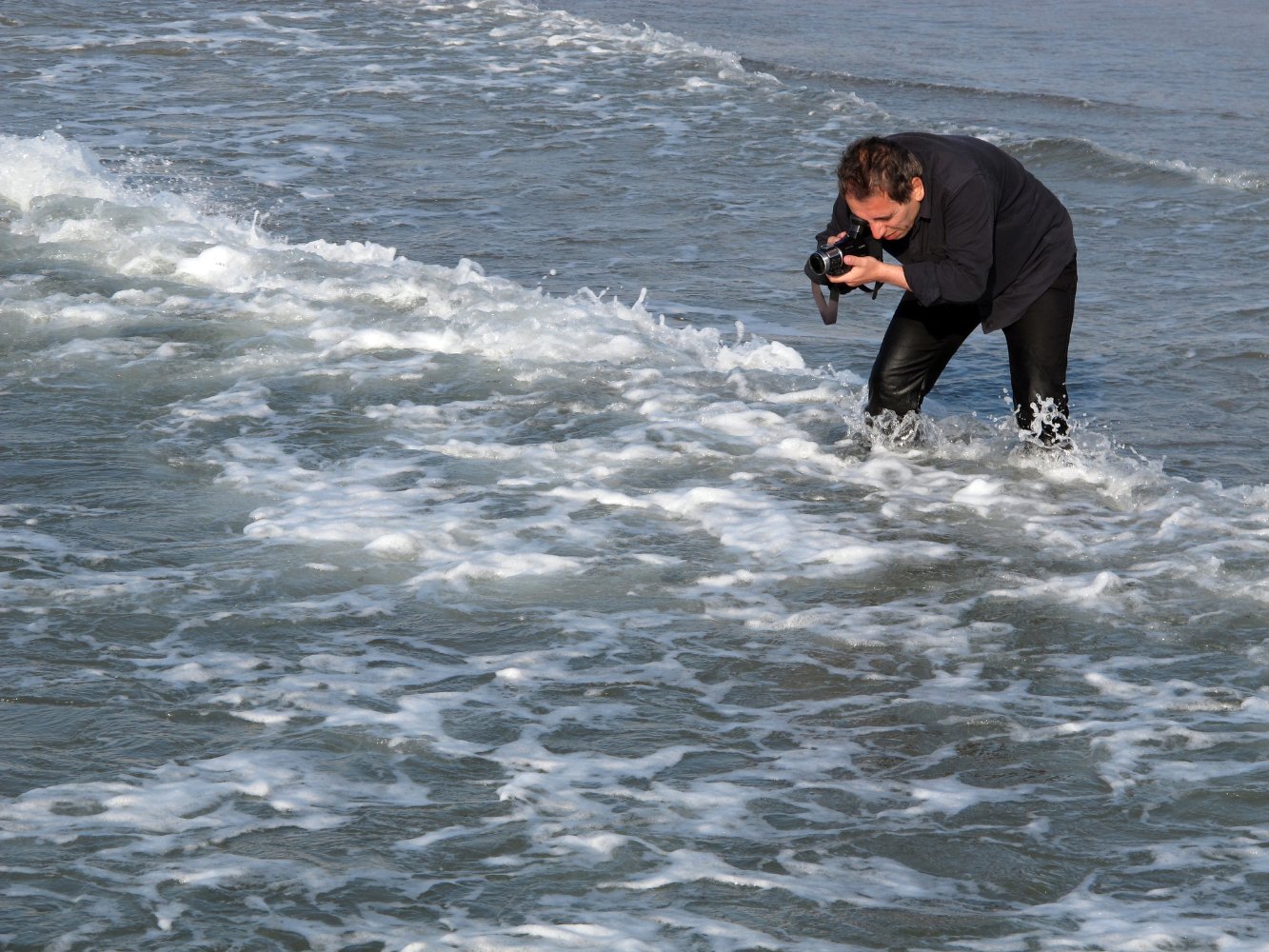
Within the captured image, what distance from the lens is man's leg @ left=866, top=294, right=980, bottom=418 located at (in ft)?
21.2

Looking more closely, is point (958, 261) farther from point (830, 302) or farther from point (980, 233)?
point (830, 302)

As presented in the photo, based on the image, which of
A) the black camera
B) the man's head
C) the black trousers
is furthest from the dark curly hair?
the black trousers

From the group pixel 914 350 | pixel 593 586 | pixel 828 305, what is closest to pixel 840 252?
pixel 828 305

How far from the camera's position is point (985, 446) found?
7.22 meters

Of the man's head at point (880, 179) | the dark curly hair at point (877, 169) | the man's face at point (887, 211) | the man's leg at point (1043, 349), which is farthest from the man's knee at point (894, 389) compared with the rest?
the dark curly hair at point (877, 169)

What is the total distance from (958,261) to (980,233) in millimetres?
129

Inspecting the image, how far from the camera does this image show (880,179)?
216 inches

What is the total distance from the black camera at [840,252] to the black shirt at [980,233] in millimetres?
109

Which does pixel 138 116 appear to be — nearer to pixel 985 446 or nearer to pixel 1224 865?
pixel 985 446

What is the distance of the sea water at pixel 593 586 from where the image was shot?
158 inches

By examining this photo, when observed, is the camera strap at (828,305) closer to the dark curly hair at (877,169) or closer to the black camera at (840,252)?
the black camera at (840,252)

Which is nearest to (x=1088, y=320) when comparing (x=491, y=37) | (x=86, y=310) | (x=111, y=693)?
(x=86, y=310)

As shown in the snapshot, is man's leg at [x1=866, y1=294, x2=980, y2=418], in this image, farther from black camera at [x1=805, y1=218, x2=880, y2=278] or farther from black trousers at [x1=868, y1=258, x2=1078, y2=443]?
black camera at [x1=805, y1=218, x2=880, y2=278]

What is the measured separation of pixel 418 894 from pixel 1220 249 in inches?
372
